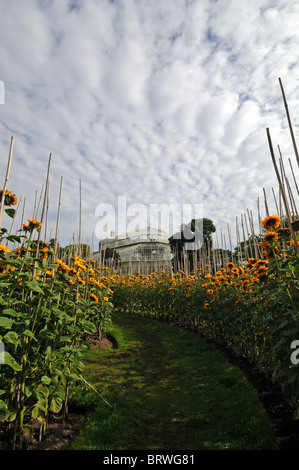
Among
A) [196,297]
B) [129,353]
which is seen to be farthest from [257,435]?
[196,297]

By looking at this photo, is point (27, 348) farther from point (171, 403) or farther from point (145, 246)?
point (145, 246)

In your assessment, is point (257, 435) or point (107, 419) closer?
point (257, 435)

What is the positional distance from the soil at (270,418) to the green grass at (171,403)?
94mm

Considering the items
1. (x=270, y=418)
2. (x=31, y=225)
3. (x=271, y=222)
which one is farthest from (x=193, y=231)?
(x=31, y=225)

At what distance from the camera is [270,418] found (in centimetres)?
308

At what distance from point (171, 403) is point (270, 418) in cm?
141

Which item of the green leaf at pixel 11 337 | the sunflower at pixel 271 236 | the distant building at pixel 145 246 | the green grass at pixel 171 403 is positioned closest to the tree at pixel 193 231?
the distant building at pixel 145 246

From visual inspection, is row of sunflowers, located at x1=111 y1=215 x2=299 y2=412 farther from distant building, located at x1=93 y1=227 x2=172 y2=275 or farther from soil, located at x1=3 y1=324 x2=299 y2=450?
distant building, located at x1=93 y1=227 x2=172 y2=275

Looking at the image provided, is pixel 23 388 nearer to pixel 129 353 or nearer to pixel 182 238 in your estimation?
pixel 129 353

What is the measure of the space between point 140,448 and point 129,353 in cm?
374

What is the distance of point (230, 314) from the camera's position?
5254 millimetres

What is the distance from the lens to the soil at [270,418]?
255 cm

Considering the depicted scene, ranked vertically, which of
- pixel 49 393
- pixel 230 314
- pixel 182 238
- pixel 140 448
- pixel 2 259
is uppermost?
pixel 182 238

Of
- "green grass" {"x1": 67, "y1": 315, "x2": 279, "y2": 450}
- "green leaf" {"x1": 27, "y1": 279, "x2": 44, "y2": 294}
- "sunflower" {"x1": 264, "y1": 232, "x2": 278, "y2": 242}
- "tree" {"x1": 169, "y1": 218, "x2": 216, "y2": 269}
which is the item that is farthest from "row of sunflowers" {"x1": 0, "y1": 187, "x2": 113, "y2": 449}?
"tree" {"x1": 169, "y1": 218, "x2": 216, "y2": 269}
